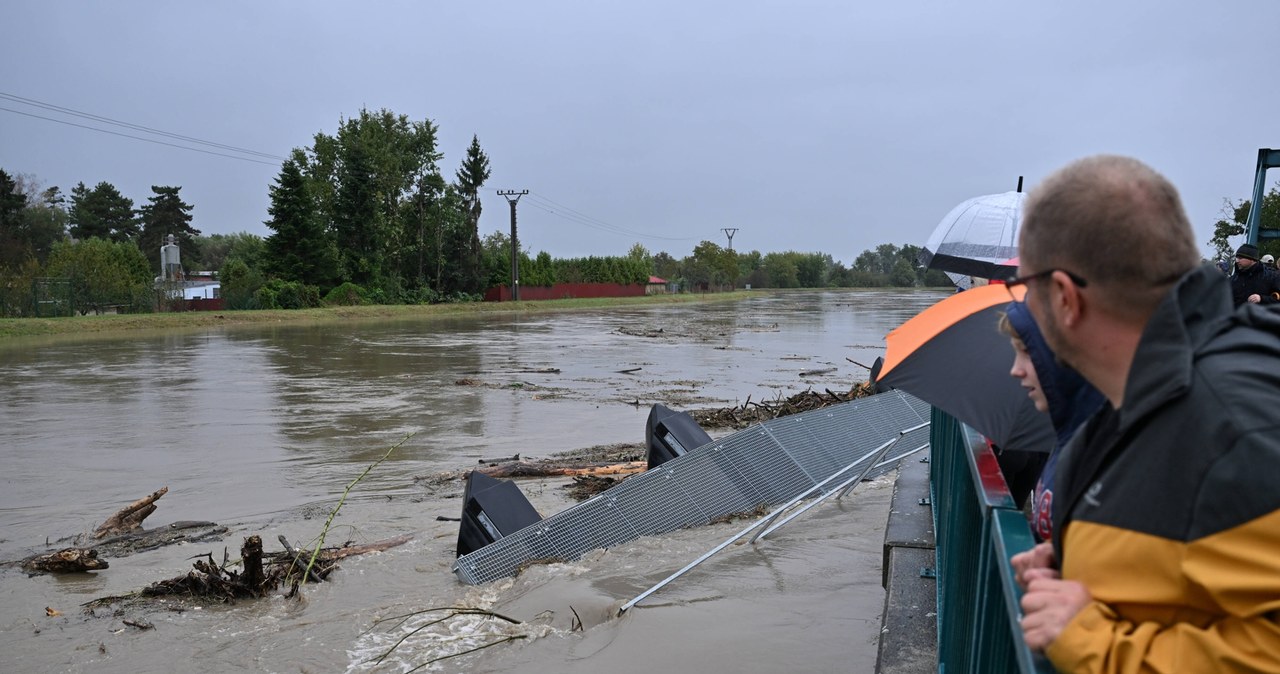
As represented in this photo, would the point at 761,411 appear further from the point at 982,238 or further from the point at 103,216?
the point at 103,216

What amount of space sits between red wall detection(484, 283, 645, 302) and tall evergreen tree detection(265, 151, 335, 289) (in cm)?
1594

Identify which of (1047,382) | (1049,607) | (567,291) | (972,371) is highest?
(567,291)

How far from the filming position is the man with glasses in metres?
1.19

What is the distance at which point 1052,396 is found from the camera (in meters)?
2.14

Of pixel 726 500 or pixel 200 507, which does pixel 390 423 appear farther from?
pixel 726 500

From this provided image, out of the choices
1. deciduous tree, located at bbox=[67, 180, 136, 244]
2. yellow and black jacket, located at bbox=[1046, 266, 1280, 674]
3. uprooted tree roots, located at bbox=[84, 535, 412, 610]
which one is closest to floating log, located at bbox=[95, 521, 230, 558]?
uprooted tree roots, located at bbox=[84, 535, 412, 610]

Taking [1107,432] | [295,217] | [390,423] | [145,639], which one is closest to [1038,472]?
[1107,432]

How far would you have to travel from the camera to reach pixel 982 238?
618 cm

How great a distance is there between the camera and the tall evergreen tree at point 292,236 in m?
63.3

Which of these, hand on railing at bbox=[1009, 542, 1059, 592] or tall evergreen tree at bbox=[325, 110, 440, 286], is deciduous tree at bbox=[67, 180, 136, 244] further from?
hand on railing at bbox=[1009, 542, 1059, 592]

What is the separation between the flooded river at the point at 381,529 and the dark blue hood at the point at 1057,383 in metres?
2.86

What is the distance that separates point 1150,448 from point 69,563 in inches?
307

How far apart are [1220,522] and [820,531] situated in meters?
6.00

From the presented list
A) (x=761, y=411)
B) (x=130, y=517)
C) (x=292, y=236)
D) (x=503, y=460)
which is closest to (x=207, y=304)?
(x=292, y=236)
